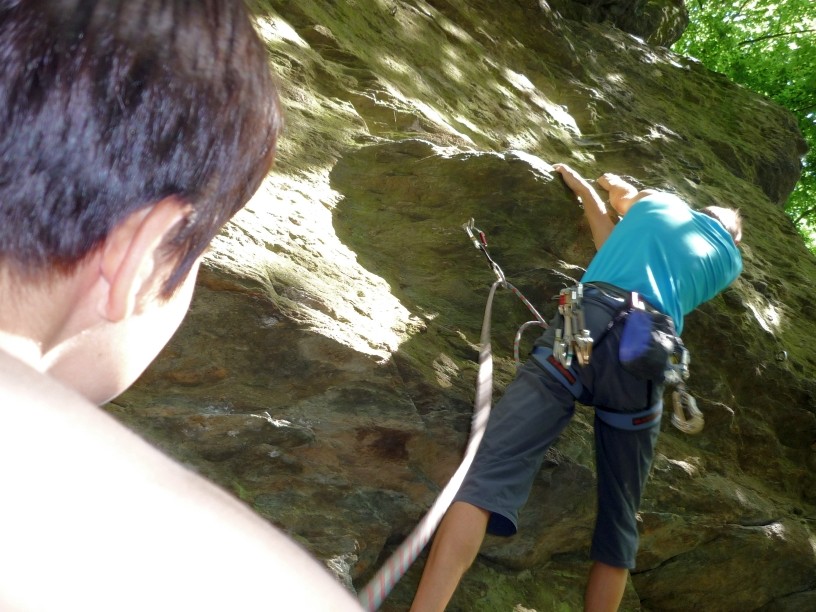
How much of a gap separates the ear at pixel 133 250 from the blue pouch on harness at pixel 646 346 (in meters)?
2.60

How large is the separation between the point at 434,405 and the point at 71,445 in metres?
3.17

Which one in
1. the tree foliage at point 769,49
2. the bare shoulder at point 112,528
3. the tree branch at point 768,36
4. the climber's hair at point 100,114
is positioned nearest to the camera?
the bare shoulder at point 112,528

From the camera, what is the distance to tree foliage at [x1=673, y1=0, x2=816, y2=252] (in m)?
16.3

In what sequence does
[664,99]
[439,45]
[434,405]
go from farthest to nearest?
[664,99] < [439,45] < [434,405]

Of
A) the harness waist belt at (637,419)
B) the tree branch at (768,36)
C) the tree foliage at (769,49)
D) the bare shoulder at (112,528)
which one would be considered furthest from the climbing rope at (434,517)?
the tree branch at (768,36)

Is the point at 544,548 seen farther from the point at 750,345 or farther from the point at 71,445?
the point at 71,445

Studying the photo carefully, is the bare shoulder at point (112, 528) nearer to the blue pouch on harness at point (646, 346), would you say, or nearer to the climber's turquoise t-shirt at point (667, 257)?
the blue pouch on harness at point (646, 346)

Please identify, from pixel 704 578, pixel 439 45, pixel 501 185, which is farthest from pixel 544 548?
pixel 439 45

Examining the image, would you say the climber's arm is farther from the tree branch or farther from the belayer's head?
the tree branch

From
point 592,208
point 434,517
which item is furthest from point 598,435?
point 592,208

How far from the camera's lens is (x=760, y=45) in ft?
56.6

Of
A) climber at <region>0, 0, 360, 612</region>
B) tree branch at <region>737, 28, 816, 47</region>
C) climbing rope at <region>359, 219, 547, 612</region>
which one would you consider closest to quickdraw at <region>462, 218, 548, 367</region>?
climbing rope at <region>359, 219, 547, 612</region>

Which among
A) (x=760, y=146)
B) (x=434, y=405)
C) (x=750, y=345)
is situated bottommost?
(x=434, y=405)

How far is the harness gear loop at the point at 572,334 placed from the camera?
128 inches
